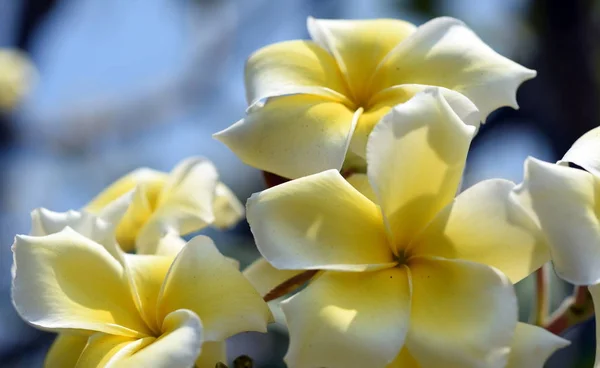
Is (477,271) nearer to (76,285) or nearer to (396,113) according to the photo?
(396,113)

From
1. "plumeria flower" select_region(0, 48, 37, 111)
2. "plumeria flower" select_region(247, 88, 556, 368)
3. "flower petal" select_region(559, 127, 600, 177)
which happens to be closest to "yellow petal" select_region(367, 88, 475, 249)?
"plumeria flower" select_region(247, 88, 556, 368)

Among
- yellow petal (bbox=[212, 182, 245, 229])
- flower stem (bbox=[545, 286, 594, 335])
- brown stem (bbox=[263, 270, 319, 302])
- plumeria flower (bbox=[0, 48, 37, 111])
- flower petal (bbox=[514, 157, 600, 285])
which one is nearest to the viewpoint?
flower petal (bbox=[514, 157, 600, 285])

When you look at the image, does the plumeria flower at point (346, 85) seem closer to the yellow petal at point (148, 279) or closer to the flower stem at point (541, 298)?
the yellow petal at point (148, 279)

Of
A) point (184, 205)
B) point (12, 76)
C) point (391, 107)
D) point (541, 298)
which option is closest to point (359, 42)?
point (391, 107)

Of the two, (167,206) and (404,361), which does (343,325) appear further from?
(167,206)

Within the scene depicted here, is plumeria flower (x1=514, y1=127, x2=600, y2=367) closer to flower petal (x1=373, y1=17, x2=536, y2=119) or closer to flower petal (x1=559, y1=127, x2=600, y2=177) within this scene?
flower petal (x1=559, y1=127, x2=600, y2=177)

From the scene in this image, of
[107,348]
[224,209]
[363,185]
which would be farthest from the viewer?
[224,209]

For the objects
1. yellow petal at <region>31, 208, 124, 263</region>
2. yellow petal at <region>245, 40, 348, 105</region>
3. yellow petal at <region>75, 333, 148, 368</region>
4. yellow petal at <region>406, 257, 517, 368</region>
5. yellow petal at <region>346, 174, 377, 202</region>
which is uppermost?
yellow petal at <region>245, 40, 348, 105</region>

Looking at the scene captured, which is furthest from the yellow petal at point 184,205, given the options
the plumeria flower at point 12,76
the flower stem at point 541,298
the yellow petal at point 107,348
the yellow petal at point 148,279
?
the plumeria flower at point 12,76
